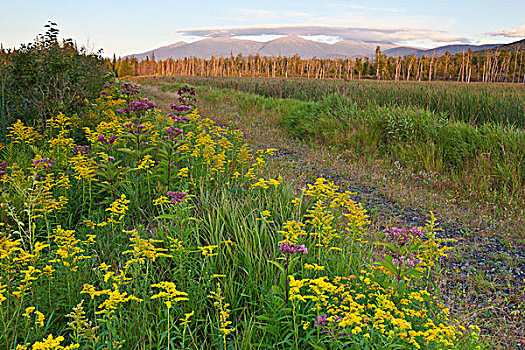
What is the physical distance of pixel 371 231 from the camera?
4.78 meters

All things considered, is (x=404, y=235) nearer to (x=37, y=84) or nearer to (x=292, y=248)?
(x=292, y=248)

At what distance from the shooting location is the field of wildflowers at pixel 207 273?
7.14ft

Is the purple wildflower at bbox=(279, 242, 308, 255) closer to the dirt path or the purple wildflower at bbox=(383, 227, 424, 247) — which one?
the purple wildflower at bbox=(383, 227, 424, 247)

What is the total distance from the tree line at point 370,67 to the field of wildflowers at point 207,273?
70128 mm

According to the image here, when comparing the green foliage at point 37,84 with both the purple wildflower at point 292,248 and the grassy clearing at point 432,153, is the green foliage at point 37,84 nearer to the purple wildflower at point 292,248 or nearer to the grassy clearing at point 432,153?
the grassy clearing at point 432,153

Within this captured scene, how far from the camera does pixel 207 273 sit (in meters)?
2.65

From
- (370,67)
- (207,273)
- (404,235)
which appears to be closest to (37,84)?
(207,273)

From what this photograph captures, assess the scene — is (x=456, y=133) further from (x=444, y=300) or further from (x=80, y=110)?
(x=80, y=110)

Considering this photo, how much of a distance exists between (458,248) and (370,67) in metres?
92.8

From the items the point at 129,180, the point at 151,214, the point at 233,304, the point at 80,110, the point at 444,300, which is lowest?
the point at 444,300

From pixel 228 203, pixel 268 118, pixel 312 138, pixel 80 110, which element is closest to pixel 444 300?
pixel 228 203

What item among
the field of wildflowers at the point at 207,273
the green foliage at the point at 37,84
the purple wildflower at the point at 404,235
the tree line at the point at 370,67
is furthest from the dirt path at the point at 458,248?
the tree line at the point at 370,67

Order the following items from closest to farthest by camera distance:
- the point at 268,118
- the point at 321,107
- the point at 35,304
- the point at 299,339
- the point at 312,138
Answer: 1. the point at 299,339
2. the point at 35,304
3. the point at 312,138
4. the point at 321,107
5. the point at 268,118

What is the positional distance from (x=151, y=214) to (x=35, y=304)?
62.7 inches
